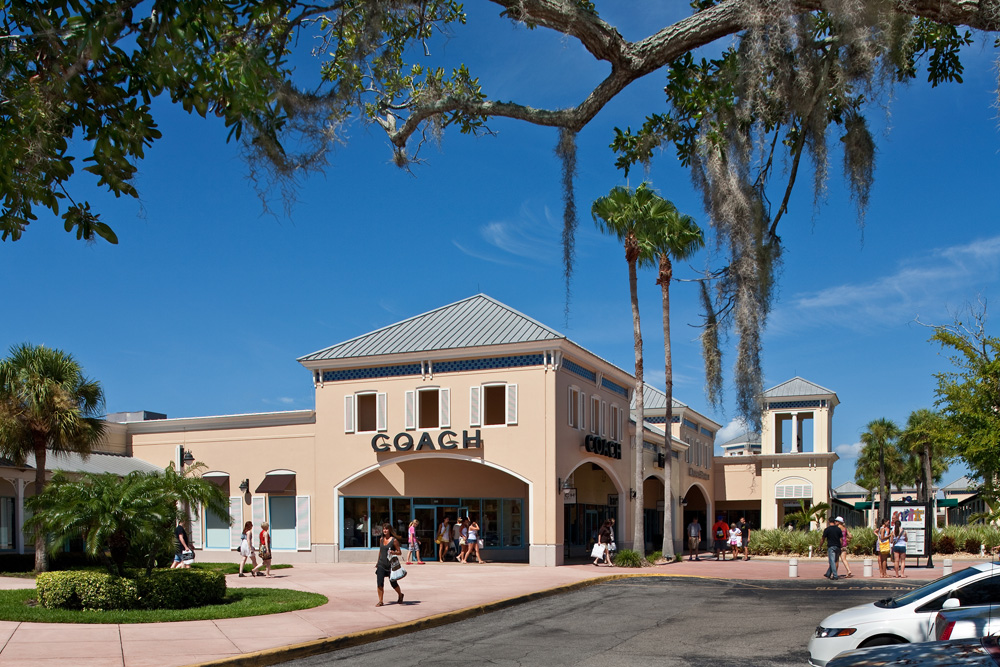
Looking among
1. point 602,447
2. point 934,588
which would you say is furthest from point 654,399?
point 934,588

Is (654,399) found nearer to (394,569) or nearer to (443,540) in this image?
(443,540)

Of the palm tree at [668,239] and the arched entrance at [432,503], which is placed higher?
the palm tree at [668,239]

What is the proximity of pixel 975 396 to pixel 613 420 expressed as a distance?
21009 mm

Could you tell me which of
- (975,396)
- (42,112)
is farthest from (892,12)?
(975,396)

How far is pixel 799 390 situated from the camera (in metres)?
53.8

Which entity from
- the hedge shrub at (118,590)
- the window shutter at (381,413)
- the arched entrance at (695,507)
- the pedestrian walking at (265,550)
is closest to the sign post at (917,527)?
the window shutter at (381,413)

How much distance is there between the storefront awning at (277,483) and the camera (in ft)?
122

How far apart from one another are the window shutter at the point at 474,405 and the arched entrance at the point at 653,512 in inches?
623

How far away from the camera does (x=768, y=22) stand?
453 centimetres

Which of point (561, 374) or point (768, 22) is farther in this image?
point (561, 374)

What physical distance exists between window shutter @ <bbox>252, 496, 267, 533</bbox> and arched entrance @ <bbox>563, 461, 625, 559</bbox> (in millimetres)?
11997

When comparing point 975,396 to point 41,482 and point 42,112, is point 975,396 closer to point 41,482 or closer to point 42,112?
point 42,112

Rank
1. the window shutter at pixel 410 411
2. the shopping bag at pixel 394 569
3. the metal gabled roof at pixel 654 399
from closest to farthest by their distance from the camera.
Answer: the shopping bag at pixel 394 569 < the window shutter at pixel 410 411 < the metal gabled roof at pixel 654 399

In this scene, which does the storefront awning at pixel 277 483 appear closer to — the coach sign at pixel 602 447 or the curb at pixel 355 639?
the coach sign at pixel 602 447
